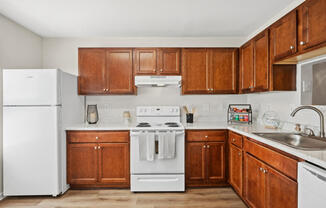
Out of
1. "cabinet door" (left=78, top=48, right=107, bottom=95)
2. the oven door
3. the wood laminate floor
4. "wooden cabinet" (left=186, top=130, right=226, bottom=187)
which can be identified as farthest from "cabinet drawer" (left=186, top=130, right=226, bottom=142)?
"cabinet door" (left=78, top=48, right=107, bottom=95)

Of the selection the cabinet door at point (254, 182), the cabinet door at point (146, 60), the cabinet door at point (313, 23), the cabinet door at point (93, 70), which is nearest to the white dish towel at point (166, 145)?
the cabinet door at point (254, 182)

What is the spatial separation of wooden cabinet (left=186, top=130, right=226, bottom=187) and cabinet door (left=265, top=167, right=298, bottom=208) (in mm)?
1068

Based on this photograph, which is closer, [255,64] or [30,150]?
[30,150]

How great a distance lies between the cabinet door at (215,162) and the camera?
2920 millimetres

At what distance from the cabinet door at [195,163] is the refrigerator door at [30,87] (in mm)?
1924

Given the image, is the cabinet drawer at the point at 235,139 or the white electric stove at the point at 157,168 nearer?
the cabinet drawer at the point at 235,139

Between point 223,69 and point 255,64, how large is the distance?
0.62 m

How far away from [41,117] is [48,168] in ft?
2.19

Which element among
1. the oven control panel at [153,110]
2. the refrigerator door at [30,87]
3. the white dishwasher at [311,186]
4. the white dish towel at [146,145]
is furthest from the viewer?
the oven control panel at [153,110]

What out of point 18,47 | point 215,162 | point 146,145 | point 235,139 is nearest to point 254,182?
point 235,139

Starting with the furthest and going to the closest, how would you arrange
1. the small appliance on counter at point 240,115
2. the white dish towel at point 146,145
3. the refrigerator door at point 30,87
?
the small appliance on counter at point 240,115 → the white dish towel at point 146,145 → the refrigerator door at point 30,87

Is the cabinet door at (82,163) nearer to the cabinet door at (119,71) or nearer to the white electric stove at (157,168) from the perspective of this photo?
the white electric stove at (157,168)

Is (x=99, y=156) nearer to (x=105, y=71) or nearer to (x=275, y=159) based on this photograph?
(x=105, y=71)

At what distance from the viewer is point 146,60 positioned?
10.7 ft
